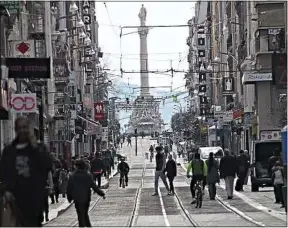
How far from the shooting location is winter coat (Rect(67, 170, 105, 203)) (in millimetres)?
21078

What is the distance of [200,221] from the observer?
28.2 meters

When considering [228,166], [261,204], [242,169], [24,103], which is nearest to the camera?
[24,103]

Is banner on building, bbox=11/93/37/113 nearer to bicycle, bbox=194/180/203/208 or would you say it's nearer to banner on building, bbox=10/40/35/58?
bicycle, bbox=194/180/203/208

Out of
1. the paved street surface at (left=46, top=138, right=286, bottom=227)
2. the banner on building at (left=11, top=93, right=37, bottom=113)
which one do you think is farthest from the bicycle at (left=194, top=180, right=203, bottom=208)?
the banner on building at (left=11, top=93, right=37, bottom=113)

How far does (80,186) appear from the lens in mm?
21094

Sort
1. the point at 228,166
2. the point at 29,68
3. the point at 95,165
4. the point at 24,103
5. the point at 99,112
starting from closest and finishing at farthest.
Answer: the point at 24,103, the point at 29,68, the point at 228,166, the point at 95,165, the point at 99,112

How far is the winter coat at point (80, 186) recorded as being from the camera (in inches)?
830

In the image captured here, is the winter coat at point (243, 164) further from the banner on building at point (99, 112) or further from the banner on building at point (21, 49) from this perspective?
the banner on building at point (99, 112)

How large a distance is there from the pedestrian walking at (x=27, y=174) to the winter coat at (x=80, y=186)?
5.65 metres

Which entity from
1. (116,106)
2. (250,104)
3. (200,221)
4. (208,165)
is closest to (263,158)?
(208,165)

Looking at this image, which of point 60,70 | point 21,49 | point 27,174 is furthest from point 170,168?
point 27,174

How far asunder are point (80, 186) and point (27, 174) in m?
5.80

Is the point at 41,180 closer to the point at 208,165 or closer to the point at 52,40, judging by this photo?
the point at 208,165

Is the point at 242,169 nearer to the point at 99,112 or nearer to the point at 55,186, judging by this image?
the point at 55,186
